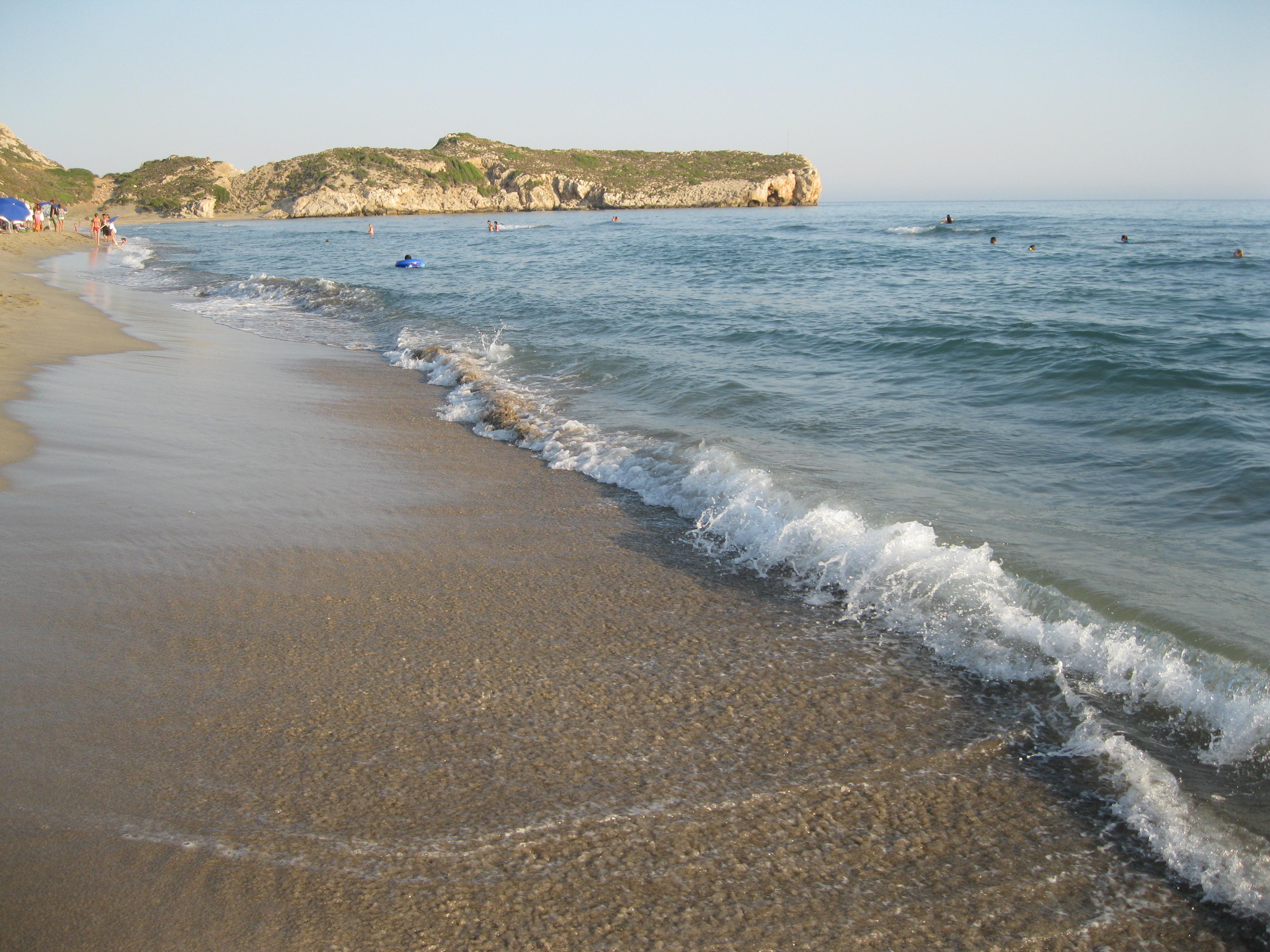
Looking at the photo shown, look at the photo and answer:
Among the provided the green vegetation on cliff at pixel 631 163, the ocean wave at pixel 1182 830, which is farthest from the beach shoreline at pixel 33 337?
the green vegetation on cliff at pixel 631 163

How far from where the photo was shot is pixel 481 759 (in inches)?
119

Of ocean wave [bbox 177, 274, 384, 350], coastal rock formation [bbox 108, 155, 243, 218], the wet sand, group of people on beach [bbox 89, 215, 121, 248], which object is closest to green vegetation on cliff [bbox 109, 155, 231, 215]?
coastal rock formation [bbox 108, 155, 243, 218]

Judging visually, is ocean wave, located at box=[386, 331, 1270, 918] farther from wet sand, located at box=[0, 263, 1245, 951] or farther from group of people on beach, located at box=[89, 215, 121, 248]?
group of people on beach, located at box=[89, 215, 121, 248]

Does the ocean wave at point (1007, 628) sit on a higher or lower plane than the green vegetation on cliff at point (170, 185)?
lower

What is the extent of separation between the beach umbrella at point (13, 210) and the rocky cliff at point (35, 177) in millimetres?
20112

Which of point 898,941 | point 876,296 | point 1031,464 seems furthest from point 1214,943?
point 876,296

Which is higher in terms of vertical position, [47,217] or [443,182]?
[443,182]

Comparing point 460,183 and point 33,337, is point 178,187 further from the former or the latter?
point 33,337

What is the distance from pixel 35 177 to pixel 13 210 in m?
35.8

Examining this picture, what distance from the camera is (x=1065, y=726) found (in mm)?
3387

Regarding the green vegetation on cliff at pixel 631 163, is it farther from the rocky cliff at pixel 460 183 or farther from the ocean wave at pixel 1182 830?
the ocean wave at pixel 1182 830

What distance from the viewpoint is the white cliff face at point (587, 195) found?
8819 cm

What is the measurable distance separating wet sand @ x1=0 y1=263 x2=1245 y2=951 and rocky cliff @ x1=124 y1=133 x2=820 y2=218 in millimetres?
80413

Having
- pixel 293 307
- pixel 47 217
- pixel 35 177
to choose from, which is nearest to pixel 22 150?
pixel 35 177
